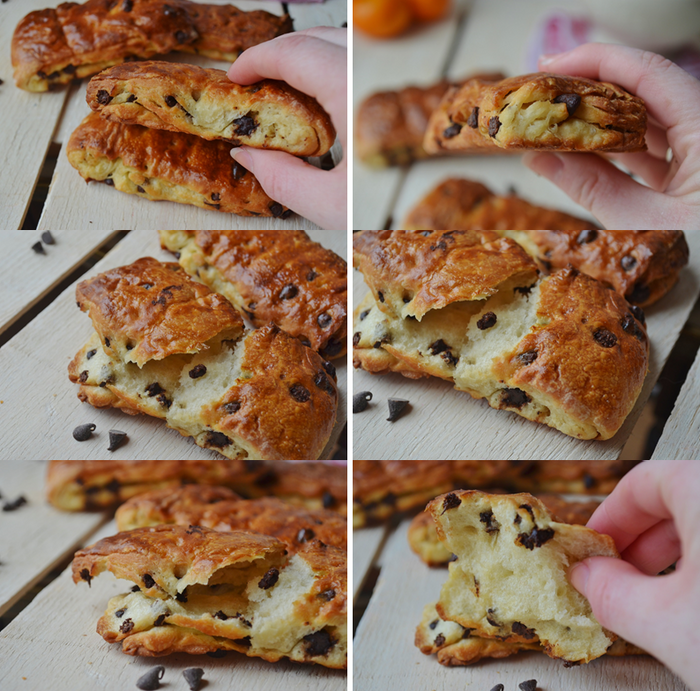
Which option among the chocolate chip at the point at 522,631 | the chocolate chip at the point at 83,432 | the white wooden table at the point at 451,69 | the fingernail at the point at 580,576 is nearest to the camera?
the fingernail at the point at 580,576

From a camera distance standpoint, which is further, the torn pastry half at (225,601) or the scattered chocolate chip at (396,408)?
the scattered chocolate chip at (396,408)

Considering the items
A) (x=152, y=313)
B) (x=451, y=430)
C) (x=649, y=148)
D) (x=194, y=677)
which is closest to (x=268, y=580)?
(x=194, y=677)

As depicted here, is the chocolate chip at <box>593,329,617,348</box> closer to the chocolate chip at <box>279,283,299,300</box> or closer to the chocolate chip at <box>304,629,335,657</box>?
the chocolate chip at <box>279,283,299,300</box>

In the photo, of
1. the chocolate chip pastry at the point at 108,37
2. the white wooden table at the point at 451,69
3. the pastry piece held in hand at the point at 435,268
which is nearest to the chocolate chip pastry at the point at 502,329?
the pastry piece held in hand at the point at 435,268

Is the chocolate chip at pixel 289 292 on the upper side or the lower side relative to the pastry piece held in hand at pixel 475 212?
upper

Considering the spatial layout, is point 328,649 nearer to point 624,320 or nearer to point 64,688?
point 64,688

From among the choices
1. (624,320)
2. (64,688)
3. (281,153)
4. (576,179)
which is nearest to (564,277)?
(624,320)

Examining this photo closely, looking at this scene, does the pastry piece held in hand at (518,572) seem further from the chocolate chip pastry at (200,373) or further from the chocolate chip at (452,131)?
the chocolate chip at (452,131)

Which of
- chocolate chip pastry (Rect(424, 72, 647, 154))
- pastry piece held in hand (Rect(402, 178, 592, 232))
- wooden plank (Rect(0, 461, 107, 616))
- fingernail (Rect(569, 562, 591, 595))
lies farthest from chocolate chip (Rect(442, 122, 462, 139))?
wooden plank (Rect(0, 461, 107, 616))
